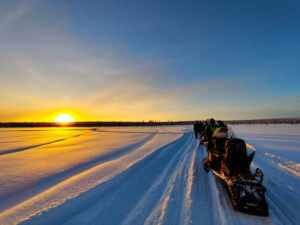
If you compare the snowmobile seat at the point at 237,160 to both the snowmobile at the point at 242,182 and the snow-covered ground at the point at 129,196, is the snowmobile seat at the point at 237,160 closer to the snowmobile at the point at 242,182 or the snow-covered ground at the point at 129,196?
the snowmobile at the point at 242,182

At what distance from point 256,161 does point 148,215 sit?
19.6 ft

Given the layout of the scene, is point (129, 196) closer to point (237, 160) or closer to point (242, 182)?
point (242, 182)

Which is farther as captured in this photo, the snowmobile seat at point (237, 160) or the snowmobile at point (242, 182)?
the snowmobile seat at point (237, 160)

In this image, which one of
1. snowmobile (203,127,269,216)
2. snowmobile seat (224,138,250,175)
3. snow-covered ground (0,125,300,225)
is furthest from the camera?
snowmobile seat (224,138,250,175)

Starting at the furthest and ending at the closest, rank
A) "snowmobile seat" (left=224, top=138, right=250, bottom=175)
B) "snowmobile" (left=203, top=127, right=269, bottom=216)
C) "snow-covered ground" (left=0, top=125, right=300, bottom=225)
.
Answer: "snowmobile seat" (left=224, top=138, right=250, bottom=175)
"snowmobile" (left=203, top=127, right=269, bottom=216)
"snow-covered ground" (left=0, top=125, right=300, bottom=225)

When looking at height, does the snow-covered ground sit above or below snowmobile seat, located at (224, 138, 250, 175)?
below

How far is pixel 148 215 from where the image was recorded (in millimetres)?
2602

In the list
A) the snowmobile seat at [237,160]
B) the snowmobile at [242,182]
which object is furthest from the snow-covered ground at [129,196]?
the snowmobile seat at [237,160]

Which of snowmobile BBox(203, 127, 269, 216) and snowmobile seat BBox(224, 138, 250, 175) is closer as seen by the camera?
snowmobile BBox(203, 127, 269, 216)

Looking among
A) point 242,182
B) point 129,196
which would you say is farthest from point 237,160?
point 129,196

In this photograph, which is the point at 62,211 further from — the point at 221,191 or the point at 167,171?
the point at 221,191

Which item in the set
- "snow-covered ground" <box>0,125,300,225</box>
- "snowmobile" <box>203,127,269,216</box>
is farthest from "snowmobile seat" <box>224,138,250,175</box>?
"snow-covered ground" <box>0,125,300,225</box>

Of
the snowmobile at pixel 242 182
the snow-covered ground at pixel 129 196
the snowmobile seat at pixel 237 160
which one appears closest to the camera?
the snow-covered ground at pixel 129 196

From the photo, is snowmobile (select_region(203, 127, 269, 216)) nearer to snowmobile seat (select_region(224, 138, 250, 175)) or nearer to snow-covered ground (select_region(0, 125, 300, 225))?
snowmobile seat (select_region(224, 138, 250, 175))
